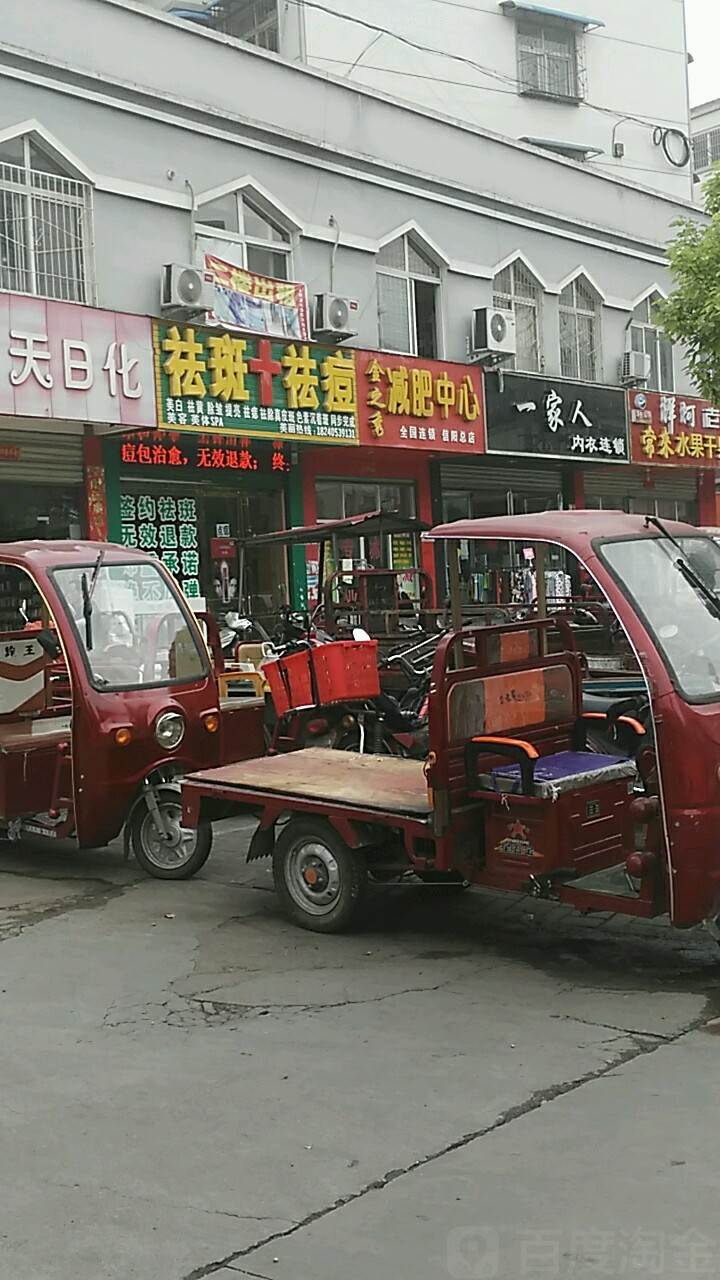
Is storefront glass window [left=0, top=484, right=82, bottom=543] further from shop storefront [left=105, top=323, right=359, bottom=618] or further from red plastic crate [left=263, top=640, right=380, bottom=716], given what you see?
red plastic crate [left=263, top=640, right=380, bottom=716]

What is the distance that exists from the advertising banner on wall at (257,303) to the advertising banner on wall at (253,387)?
440 millimetres

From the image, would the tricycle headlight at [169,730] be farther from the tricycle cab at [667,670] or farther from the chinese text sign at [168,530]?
the chinese text sign at [168,530]

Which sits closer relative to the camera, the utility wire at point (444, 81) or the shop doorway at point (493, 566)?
the shop doorway at point (493, 566)

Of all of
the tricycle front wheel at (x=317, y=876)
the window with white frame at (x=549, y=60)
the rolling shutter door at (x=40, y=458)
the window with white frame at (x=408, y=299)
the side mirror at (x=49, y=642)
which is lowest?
the tricycle front wheel at (x=317, y=876)

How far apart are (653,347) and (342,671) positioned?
16.4m

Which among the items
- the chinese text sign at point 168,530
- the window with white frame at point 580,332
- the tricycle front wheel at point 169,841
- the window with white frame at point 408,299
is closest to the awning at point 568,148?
the window with white frame at point 580,332

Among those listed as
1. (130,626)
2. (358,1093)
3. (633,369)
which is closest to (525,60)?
(633,369)

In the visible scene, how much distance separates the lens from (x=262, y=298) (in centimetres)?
1620

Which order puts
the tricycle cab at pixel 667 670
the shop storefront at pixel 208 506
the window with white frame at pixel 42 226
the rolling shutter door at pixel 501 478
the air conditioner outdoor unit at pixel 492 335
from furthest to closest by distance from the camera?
the rolling shutter door at pixel 501 478
the air conditioner outdoor unit at pixel 492 335
the shop storefront at pixel 208 506
the window with white frame at pixel 42 226
the tricycle cab at pixel 667 670

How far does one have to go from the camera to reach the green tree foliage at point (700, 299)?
54.7 feet

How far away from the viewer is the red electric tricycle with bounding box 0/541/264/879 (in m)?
7.79

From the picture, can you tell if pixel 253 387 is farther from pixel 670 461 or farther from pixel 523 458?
pixel 670 461

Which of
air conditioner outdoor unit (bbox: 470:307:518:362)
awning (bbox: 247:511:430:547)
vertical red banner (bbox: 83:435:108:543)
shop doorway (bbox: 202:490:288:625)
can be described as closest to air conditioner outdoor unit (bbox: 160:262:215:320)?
vertical red banner (bbox: 83:435:108:543)

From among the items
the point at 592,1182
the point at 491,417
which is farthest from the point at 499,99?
the point at 592,1182
